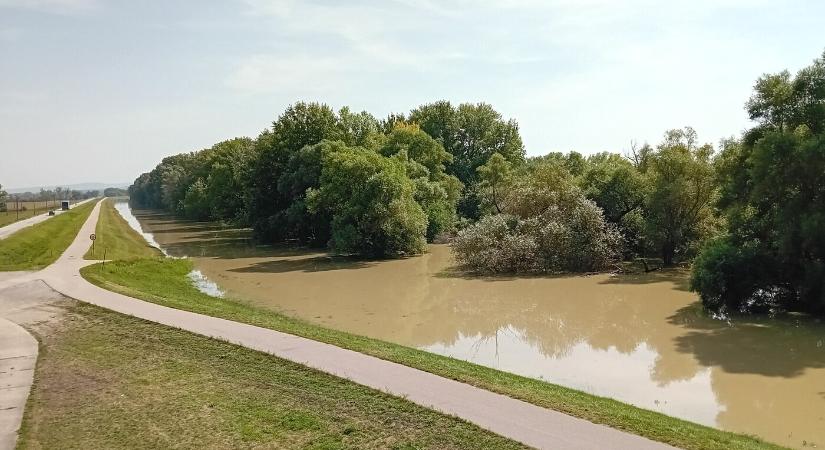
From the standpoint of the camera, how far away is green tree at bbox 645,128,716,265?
32.4 m

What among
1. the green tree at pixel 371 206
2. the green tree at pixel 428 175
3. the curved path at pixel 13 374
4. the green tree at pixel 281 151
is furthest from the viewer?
the green tree at pixel 281 151

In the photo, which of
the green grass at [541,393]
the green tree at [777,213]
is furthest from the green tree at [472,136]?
the green grass at [541,393]

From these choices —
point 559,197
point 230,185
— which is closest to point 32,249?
point 230,185

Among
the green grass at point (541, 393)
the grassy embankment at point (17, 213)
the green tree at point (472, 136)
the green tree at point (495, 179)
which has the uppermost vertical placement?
the green tree at point (472, 136)

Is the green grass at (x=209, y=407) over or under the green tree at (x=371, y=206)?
under

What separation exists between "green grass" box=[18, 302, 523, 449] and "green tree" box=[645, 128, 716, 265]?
26.0 metres

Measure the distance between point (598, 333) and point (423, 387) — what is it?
34.1ft

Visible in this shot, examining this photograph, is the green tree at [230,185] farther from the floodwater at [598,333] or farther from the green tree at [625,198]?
the green tree at [625,198]

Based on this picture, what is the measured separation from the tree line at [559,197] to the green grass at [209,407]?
1608 cm

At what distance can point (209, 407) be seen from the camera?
10938 millimetres

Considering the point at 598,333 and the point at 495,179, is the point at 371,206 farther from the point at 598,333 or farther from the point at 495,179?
the point at 598,333

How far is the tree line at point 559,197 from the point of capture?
71.2ft

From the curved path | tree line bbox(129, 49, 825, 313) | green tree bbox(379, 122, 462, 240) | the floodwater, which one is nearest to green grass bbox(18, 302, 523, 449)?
the curved path

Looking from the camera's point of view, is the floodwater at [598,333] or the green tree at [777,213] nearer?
the floodwater at [598,333]
